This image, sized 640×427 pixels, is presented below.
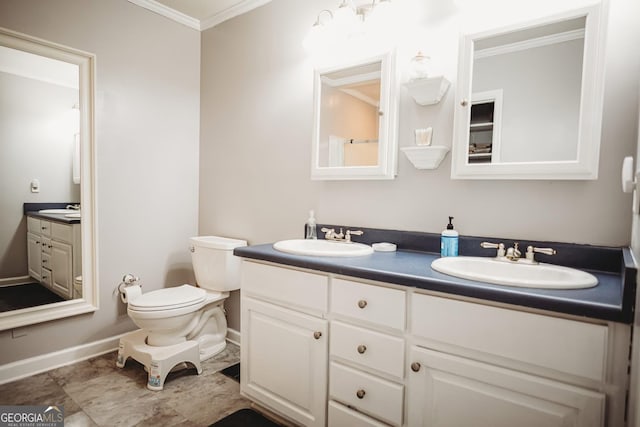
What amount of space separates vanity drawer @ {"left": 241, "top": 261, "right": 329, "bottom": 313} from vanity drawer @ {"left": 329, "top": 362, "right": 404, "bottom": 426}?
267 millimetres

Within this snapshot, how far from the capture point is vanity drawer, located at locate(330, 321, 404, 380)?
126 centimetres

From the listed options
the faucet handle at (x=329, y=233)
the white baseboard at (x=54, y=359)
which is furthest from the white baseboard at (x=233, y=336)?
the faucet handle at (x=329, y=233)

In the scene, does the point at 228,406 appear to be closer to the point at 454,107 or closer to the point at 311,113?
the point at 311,113

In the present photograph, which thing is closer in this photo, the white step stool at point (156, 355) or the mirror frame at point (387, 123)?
the mirror frame at point (387, 123)

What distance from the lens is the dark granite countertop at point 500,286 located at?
0.90 m

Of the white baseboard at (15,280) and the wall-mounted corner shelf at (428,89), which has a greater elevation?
the wall-mounted corner shelf at (428,89)

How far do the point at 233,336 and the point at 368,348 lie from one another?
158 cm

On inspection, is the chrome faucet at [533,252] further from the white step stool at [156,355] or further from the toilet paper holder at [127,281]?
the toilet paper holder at [127,281]

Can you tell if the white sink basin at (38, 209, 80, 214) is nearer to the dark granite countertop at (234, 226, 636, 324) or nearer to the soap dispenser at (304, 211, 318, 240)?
the dark granite countertop at (234, 226, 636, 324)

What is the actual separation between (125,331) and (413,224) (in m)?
2.15

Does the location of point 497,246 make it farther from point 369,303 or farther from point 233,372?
point 233,372

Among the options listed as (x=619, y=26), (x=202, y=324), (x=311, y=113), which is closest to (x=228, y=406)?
(x=202, y=324)

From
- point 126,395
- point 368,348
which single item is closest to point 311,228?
point 368,348

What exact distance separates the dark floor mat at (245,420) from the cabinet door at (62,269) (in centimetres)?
135
